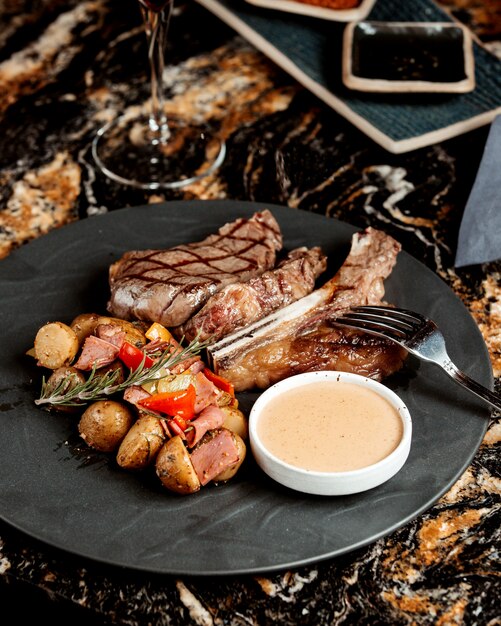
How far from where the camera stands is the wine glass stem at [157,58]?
3439 mm

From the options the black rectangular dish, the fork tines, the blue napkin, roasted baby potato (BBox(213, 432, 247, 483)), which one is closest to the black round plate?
roasted baby potato (BBox(213, 432, 247, 483))

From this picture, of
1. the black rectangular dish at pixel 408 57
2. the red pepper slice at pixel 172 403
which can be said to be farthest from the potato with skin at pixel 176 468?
the black rectangular dish at pixel 408 57

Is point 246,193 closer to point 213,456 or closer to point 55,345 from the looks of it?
point 55,345

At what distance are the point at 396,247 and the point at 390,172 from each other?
0.93 m

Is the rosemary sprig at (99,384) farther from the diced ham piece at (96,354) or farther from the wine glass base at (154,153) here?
the wine glass base at (154,153)

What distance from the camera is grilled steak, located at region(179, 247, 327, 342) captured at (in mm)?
2668

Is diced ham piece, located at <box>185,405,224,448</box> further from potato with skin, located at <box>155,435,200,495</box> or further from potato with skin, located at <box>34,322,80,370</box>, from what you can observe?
potato with skin, located at <box>34,322,80,370</box>

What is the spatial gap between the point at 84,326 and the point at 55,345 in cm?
15

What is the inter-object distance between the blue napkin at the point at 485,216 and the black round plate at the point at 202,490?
1.20ft

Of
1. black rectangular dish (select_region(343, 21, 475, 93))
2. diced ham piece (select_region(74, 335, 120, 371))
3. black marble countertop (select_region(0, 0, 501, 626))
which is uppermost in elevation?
black rectangular dish (select_region(343, 21, 475, 93))

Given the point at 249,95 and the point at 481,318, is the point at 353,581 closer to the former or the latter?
the point at 481,318

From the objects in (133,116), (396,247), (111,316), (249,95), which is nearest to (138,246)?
(111,316)

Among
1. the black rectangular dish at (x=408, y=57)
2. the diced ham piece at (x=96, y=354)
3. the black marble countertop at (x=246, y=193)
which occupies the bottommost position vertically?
the black marble countertop at (x=246, y=193)

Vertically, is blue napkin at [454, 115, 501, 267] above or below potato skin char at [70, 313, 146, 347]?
below
